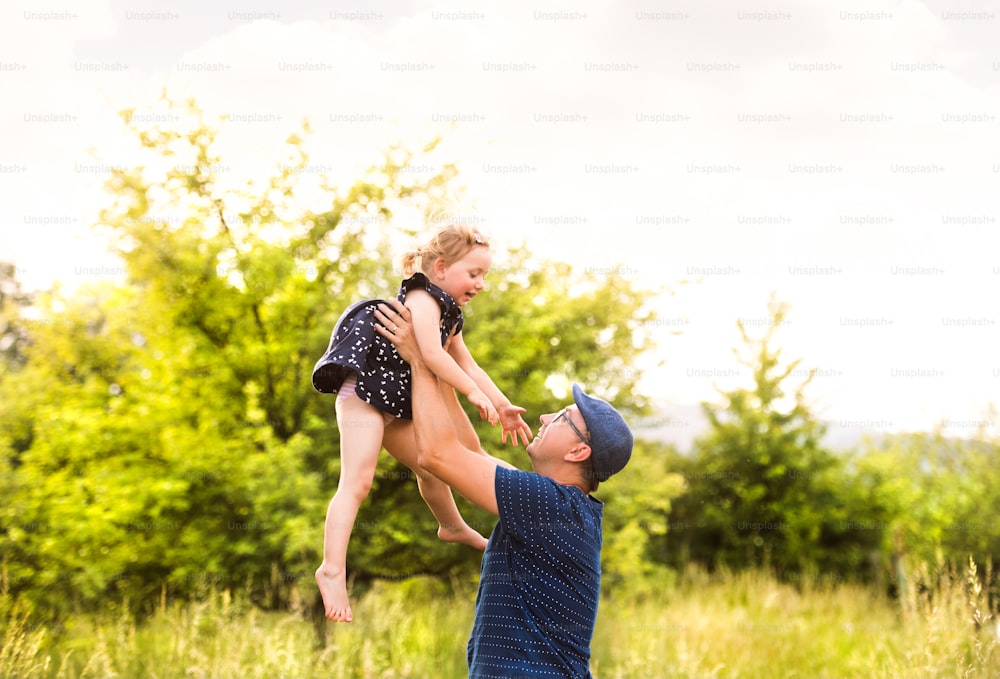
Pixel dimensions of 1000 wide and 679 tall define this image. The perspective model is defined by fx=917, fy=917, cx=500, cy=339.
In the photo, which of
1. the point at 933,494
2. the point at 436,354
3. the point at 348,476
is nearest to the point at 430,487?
the point at 348,476

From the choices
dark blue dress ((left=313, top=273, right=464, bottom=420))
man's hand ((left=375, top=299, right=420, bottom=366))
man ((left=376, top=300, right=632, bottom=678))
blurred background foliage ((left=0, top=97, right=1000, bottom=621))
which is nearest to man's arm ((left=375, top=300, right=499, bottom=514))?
man ((left=376, top=300, right=632, bottom=678))

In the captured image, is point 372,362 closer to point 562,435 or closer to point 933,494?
point 562,435

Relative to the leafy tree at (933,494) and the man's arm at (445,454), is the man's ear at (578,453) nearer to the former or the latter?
the man's arm at (445,454)

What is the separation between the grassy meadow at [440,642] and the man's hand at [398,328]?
320 centimetres

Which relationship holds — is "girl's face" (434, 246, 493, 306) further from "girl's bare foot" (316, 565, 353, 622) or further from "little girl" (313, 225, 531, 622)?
"girl's bare foot" (316, 565, 353, 622)

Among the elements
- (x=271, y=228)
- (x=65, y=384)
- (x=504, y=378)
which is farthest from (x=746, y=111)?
(x=65, y=384)

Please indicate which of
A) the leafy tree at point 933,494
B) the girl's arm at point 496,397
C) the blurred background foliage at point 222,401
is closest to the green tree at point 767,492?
the leafy tree at point 933,494

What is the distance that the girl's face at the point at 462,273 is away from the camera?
293 cm

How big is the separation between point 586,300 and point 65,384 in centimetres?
493

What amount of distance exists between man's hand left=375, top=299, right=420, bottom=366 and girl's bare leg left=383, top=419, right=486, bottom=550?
29 centimetres

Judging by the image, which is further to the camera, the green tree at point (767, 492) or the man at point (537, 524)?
the green tree at point (767, 492)

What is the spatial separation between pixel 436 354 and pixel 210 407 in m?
5.54

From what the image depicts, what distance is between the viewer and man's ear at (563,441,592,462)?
265 centimetres

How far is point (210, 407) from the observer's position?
7754 millimetres
